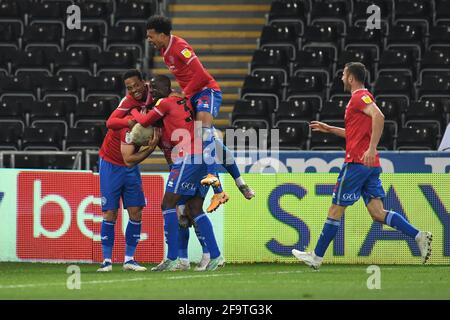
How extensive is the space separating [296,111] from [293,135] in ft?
2.48

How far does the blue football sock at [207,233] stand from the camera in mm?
13055

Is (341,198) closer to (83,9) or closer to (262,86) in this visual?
(262,86)

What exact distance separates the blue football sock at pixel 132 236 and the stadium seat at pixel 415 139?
6.35 metres

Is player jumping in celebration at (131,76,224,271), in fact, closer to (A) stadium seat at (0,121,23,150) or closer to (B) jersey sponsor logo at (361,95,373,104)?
(B) jersey sponsor logo at (361,95,373,104)

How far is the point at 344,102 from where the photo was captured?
771 inches

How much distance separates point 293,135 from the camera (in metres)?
19.0

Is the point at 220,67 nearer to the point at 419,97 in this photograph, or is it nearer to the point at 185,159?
the point at 419,97

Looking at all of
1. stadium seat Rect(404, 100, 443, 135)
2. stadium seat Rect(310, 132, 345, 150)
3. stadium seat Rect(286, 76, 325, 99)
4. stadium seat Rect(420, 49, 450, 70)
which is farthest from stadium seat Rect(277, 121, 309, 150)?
stadium seat Rect(420, 49, 450, 70)

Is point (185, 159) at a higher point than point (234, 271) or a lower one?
higher

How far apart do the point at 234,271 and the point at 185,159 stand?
1.32 meters

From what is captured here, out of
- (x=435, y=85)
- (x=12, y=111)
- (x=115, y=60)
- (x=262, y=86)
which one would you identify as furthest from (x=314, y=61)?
(x=12, y=111)

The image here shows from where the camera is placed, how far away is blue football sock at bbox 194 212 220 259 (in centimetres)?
1305

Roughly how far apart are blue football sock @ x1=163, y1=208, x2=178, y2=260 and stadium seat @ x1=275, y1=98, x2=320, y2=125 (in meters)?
6.91
